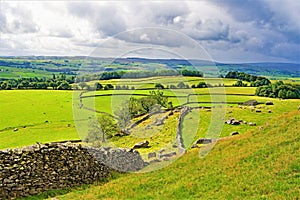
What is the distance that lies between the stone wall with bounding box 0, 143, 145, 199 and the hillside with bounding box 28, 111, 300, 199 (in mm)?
795

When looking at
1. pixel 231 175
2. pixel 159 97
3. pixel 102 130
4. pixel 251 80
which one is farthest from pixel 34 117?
pixel 231 175

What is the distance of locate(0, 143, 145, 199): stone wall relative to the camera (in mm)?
17953

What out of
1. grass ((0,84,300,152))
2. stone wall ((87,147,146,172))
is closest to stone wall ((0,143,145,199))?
stone wall ((87,147,146,172))

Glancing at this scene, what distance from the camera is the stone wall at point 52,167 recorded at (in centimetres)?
1795

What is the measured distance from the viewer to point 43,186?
748 inches

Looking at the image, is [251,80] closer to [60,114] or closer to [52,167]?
[60,114]

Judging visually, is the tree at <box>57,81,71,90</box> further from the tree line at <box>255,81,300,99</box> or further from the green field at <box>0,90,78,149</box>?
the tree line at <box>255,81,300,99</box>

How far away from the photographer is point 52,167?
19.5 m

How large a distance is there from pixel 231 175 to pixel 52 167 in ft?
33.9

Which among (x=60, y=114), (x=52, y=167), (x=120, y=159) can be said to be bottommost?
(x=60, y=114)

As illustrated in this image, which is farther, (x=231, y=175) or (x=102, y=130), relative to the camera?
(x=102, y=130)

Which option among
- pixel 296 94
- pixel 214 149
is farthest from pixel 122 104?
pixel 296 94

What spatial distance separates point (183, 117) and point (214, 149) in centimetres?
1943

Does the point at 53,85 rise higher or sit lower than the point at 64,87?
higher
